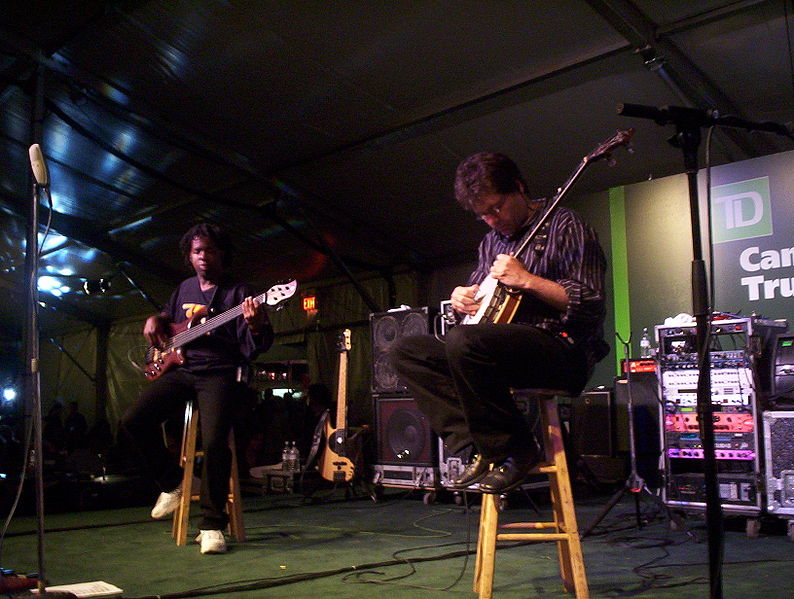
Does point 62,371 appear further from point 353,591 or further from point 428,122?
point 353,591

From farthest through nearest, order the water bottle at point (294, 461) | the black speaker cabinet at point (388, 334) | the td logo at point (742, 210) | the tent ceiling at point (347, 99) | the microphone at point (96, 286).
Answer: the microphone at point (96, 286)
the water bottle at point (294, 461)
the td logo at point (742, 210)
the black speaker cabinet at point (388, 334)
the tent ceiling at point (347, 99)

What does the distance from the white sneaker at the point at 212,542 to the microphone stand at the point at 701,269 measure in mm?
2419

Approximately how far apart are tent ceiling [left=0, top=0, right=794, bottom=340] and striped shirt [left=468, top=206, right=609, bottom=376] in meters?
3.72

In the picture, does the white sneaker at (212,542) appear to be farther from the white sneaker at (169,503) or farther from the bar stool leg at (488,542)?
the bar stool leg at (488,542)

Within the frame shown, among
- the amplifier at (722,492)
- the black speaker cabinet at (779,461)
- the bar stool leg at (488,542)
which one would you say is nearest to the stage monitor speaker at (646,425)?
the amplifier at (722,492)

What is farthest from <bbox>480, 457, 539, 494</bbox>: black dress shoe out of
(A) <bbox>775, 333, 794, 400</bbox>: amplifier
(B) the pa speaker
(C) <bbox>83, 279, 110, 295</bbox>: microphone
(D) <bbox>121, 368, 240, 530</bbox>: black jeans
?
(C) <bbox>83, 279, 110, 295</bbox>: microphone

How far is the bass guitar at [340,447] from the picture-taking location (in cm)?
667

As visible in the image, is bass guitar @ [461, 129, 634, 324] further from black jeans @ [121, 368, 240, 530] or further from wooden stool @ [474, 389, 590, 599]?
black jeans @ [121, 368, 240, 530]

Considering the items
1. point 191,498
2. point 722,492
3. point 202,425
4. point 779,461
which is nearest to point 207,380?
point 202,425

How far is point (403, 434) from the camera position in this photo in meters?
6.41

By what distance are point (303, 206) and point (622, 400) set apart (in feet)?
15.2

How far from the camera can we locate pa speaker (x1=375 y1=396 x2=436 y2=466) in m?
6.20

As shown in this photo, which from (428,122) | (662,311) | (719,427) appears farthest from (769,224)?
(428,122)

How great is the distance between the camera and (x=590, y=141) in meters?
7.25
